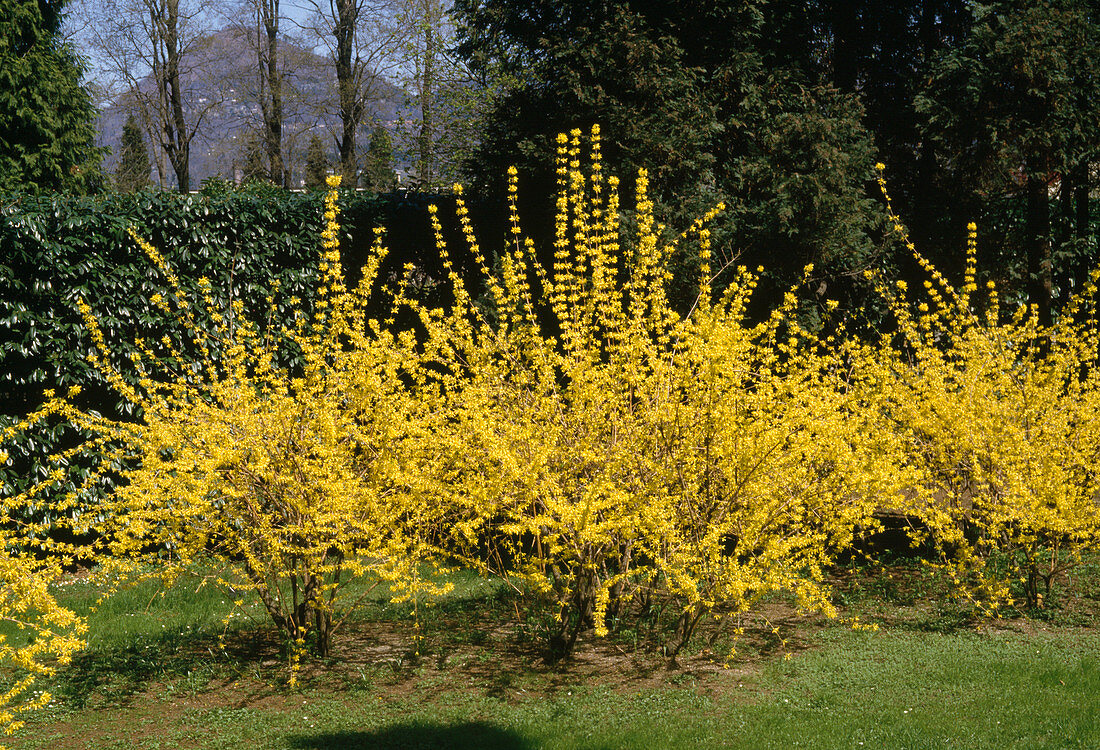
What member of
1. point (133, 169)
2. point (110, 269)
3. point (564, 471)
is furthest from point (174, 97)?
point (564, 471)

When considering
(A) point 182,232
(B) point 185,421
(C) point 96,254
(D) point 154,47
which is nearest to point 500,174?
(A) point 182,232

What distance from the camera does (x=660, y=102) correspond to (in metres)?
7.62

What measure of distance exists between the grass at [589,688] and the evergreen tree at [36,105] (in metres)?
10.7

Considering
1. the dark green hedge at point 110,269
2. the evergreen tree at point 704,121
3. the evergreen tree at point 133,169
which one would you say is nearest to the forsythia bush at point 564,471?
the dark green hedge at point 110,269

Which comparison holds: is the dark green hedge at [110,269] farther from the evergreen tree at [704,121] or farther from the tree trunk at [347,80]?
the tree trunk at [347,80]

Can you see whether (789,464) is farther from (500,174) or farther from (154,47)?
(154,47)

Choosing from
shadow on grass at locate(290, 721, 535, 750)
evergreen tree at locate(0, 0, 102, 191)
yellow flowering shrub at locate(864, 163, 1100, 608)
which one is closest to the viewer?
shadow on grass at locate(290, 721, 535, 750)

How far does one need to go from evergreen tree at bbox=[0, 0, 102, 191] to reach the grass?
10.7m

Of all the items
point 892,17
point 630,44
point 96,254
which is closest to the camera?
point 96,254

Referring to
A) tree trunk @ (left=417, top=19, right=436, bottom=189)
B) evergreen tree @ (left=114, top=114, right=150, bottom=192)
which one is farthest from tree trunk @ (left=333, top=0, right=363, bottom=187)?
evergreen tree @ (left=114, top=114, right=150, bottom=192)

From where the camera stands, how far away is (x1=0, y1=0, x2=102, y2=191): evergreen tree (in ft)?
45.1

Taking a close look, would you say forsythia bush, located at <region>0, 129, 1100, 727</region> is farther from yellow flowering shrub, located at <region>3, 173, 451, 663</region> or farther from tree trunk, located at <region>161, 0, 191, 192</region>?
tree trunk, located at <region>161, 0, 191, 192</region>

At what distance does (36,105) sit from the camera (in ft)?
46.7

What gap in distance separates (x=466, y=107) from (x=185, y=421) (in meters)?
15.5
